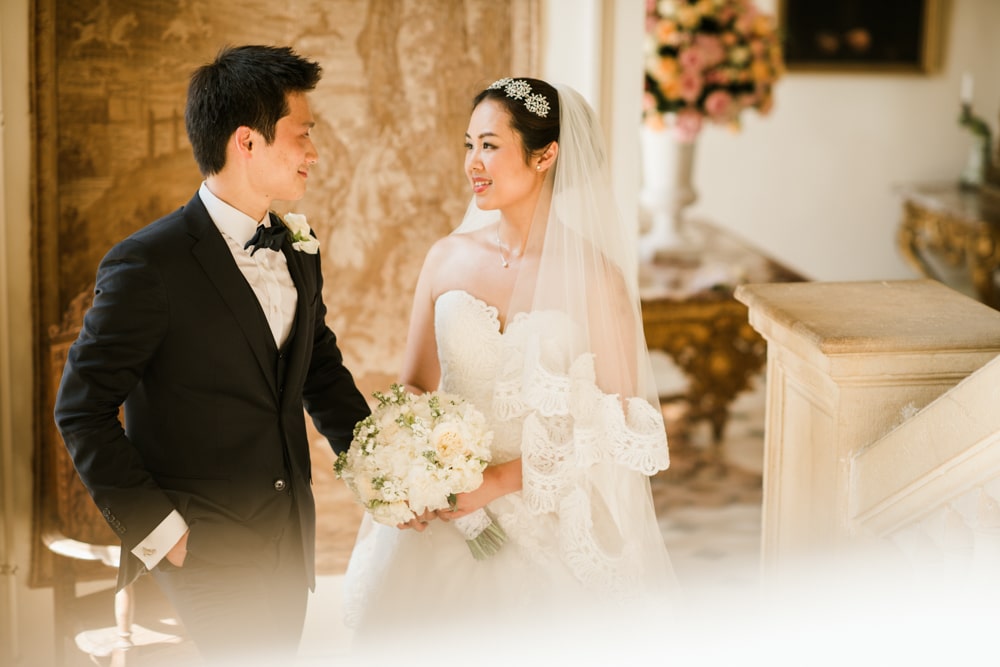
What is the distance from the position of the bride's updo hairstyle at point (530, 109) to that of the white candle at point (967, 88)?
6.19 m

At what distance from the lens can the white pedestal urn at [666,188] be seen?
5867mm

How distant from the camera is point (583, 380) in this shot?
2.62 metres

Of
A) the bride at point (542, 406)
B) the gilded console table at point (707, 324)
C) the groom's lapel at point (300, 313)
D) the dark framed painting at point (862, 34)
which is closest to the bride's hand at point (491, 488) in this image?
the bride at point (542, 406)

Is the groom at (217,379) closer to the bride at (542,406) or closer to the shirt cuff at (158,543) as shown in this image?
the shirt cuff at (158,543)

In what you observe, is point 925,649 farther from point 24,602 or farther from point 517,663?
point 24,602

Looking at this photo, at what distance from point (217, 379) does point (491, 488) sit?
2.26 feet

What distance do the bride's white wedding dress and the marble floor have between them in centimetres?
77

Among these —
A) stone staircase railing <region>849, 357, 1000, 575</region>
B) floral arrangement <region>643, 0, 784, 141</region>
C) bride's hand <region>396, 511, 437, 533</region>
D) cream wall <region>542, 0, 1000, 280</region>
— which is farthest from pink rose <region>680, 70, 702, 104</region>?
stone staircase railing <region>849, 357, 1000, 575</region>

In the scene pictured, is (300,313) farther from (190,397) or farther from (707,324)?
(707,324)

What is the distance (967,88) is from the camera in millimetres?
8125

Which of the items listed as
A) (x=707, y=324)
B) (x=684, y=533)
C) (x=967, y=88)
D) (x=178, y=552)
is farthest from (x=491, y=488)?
(x=967, y=88)

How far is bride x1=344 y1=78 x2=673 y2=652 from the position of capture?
8.61ft

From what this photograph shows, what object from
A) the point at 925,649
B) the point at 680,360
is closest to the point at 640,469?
the point at 925,649

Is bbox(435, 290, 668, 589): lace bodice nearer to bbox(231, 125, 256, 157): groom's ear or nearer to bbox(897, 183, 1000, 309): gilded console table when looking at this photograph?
bbox(231, 125, 256, 157): groom's ear
